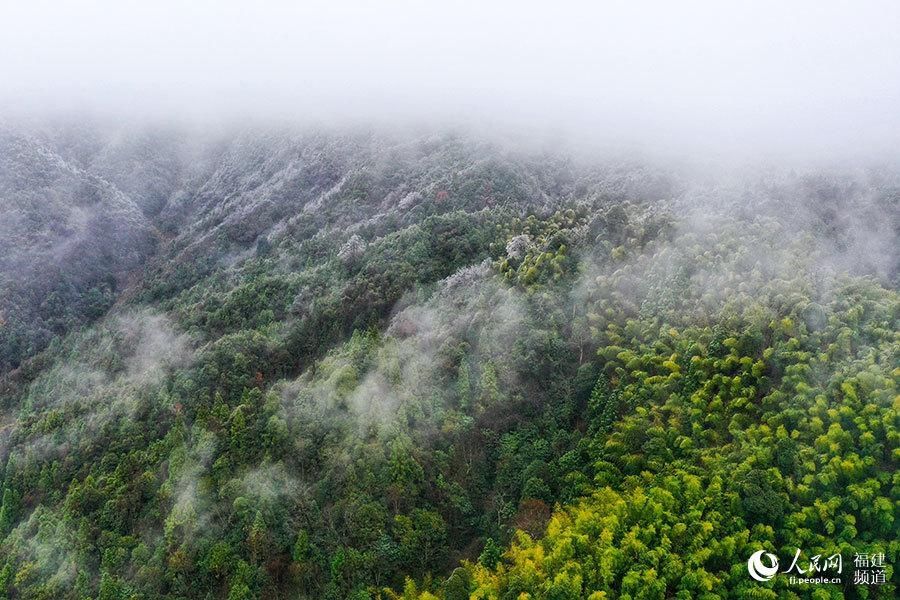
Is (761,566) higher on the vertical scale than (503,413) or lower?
higher

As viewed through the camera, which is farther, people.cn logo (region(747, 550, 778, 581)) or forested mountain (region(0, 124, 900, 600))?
forested mountain (region(0, 124, 900, 600))

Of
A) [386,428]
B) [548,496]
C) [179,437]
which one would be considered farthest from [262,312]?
[548,496]

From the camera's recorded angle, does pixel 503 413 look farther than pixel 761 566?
Yes

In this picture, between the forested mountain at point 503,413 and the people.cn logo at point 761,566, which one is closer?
the people.cn logo at point 761,566

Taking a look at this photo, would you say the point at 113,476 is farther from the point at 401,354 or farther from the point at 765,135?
the point at 765,135
